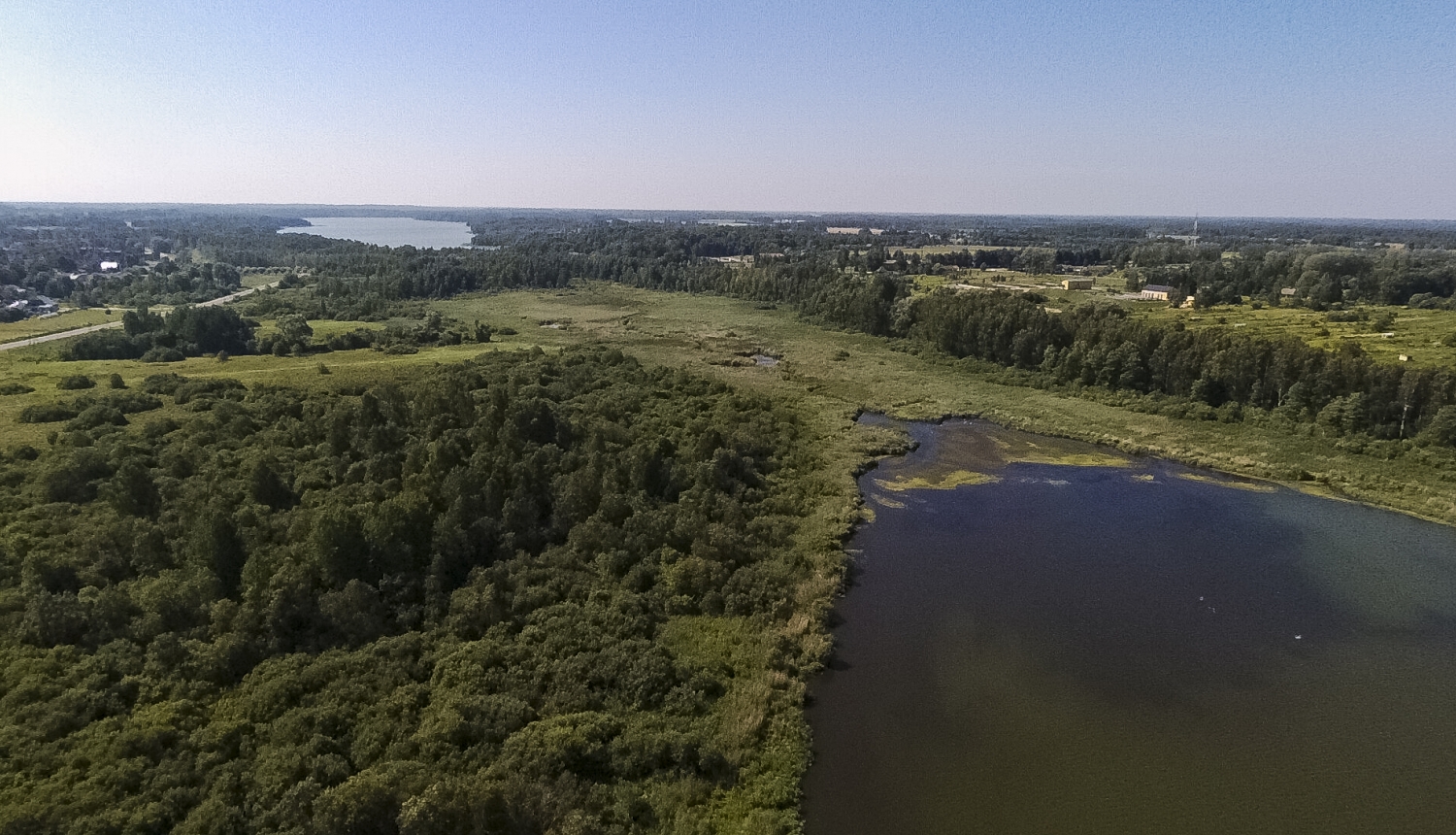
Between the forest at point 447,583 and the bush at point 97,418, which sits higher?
the bush at point 97,418

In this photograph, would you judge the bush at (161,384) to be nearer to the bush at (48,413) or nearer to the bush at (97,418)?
the bush at (48,413)

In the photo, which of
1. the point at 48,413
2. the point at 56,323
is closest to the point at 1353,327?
the point at 48,413

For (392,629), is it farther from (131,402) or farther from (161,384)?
(161,384)

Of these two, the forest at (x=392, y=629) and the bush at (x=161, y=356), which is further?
the bush at (x=161, y=356)

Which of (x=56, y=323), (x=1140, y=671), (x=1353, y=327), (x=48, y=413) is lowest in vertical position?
(x=1140, y=671)

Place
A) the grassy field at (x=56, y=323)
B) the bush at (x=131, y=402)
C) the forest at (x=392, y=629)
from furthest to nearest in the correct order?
1. the grassy field at (x=56, y=323)
2. the bush at (x=131, y=402)
3. the forest at (x=392, y=629)

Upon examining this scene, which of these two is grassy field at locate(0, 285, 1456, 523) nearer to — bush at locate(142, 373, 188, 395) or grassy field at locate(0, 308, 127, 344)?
bush at locate(142, 373, 188, 395)

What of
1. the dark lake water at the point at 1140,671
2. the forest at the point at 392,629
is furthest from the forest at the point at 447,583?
the dark lake water at the point at 1140,671
